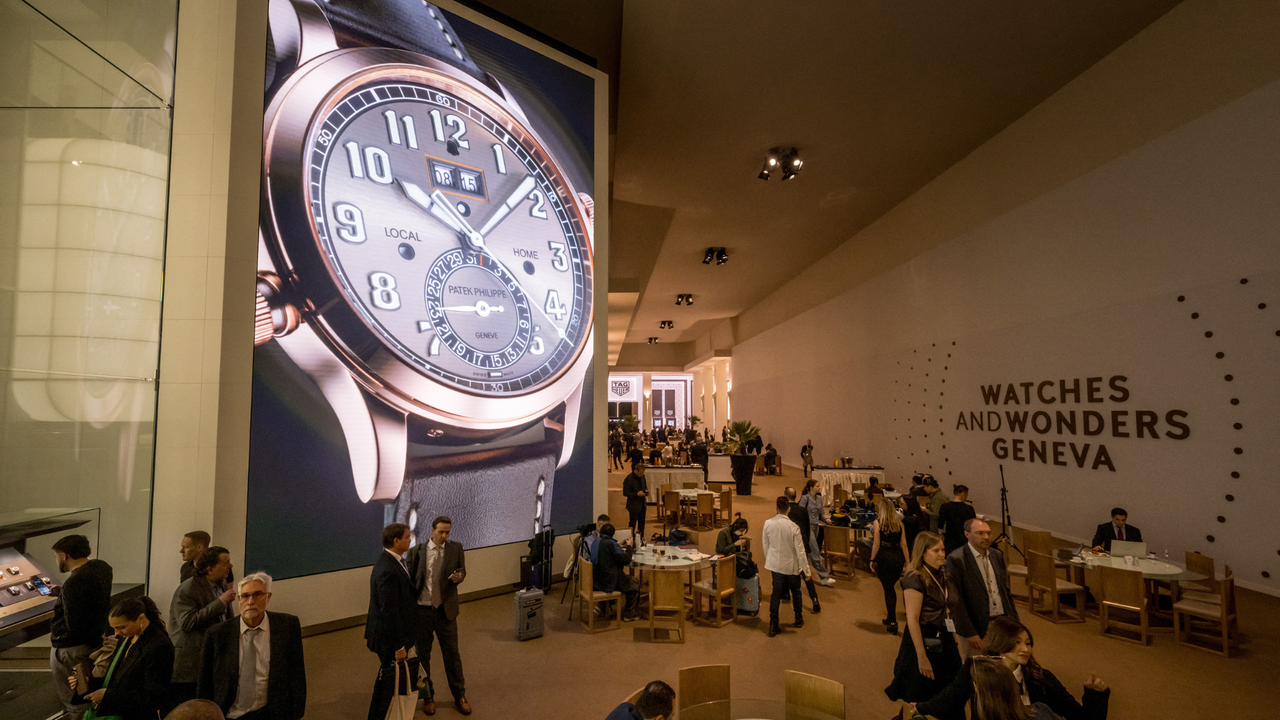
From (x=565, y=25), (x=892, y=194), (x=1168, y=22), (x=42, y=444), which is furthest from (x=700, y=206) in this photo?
(x=42, y=444)

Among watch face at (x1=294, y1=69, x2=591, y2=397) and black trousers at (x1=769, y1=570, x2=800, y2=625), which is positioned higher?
watch face at (x1=294, y1=69, x2=591, y2=397)

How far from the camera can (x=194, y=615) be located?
10.4ft

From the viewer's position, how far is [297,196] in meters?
5.39

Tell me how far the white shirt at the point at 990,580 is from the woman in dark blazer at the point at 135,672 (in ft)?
14.3

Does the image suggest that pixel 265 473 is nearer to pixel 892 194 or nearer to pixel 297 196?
pixel 297 196

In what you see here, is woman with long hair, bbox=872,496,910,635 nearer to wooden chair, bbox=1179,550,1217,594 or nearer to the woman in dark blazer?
wooden chair, bbox=1179,550,1217,594

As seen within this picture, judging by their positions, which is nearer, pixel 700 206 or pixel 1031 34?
pixel 1031 34

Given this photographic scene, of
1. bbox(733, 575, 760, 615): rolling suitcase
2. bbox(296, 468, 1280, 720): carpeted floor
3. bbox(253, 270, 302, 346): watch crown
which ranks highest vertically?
bbox(253, 270, 302, 346): watch crown

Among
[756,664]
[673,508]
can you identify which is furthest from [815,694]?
[673,508]

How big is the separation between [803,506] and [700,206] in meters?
8.24

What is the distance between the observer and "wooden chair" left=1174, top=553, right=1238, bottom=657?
16.1 ft

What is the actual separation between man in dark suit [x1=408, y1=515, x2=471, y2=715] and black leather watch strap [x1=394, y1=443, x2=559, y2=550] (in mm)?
1824

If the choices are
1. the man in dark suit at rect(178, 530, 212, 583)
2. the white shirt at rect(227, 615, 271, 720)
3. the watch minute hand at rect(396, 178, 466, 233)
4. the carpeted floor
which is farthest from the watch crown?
the white shirt at rect(227, 615, 271, 720)

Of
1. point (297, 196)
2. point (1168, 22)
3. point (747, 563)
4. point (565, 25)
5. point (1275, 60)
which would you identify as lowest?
point (747, 563)
